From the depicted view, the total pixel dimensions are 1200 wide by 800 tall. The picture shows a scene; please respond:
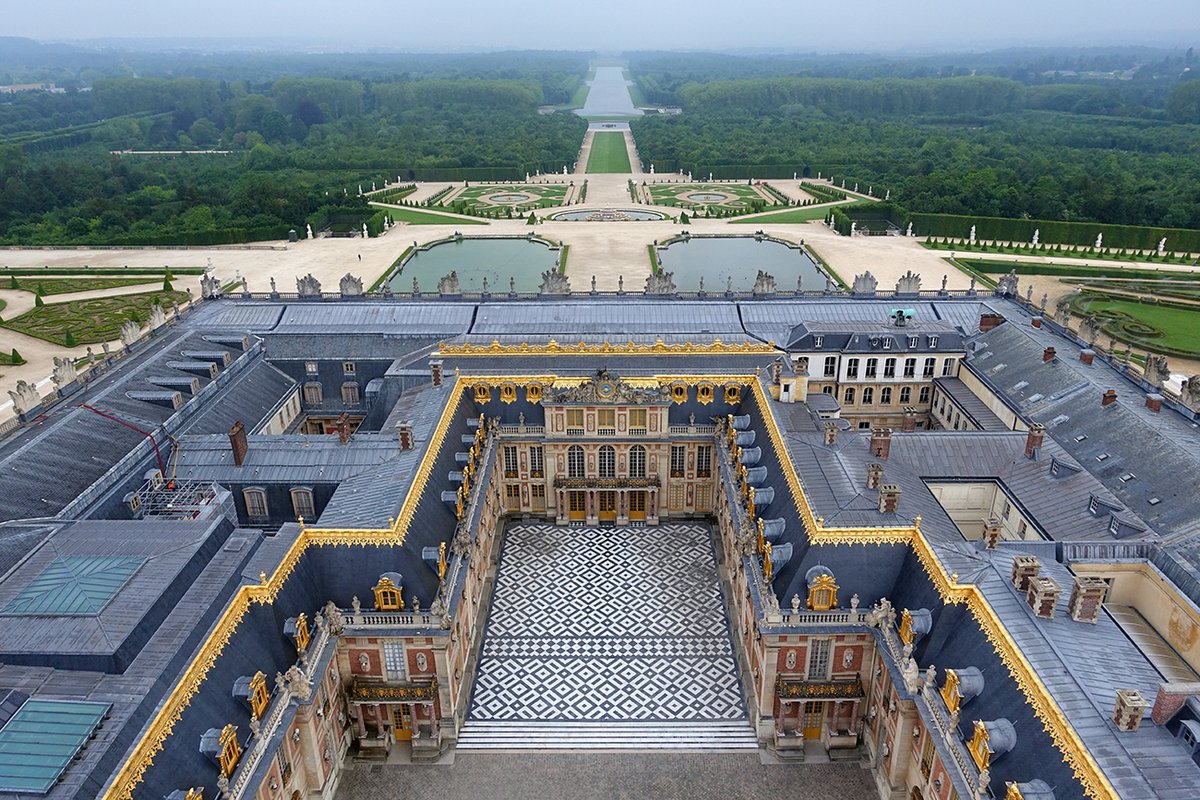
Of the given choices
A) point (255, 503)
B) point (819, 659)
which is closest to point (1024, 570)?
point (819, 659)

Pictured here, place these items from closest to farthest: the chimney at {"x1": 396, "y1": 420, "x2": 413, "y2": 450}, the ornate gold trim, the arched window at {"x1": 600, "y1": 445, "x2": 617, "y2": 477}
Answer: the chimney at {"x1": 396, "y1": 420, "x2": 413, "y2": 450}
the arched window at {"x1": 600, "y1": 445, "x2": 617, "y2": 477}
the ornate gold trim

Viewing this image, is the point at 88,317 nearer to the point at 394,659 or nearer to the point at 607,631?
the point at 394,659

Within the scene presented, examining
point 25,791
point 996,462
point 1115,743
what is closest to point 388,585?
point 25,791

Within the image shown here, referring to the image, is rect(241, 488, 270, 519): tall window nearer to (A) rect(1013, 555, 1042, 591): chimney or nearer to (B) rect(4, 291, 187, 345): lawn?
(A) rect(1013, 555, 1042, 591): chimney

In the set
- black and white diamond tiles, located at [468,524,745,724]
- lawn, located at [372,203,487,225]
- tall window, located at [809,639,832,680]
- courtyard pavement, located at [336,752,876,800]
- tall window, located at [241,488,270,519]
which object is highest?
tall window, located at [241,488,270,519]

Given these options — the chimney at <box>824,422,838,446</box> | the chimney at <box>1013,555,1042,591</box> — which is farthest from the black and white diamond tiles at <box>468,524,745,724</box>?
the chimney at <box>1013,555,1042,591</box>

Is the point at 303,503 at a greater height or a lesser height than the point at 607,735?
greater

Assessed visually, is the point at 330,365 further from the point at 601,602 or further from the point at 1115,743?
the point at 1115,743
